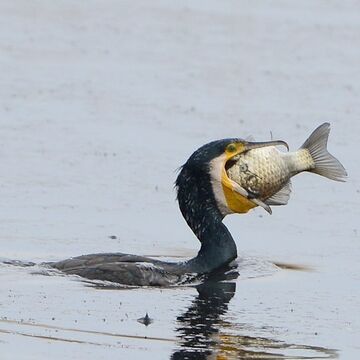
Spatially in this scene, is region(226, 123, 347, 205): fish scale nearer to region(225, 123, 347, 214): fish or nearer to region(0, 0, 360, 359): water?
region(225, 123, 347, 214): fish

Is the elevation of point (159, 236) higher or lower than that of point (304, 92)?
lower

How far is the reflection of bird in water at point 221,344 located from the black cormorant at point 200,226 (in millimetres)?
853

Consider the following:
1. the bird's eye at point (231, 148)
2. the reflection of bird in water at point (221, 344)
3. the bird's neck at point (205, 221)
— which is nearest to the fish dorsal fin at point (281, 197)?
the bird's neck at point (205, 221)

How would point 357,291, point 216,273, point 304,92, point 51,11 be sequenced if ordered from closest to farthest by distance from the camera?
point 357,291, point 216,273, point 304,92, point 51,11

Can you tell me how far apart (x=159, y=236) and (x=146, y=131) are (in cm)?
376

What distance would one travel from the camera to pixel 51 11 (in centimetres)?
2308

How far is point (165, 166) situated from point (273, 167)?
3.67m

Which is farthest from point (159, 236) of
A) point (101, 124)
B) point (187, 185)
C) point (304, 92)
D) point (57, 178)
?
point (304, 92)

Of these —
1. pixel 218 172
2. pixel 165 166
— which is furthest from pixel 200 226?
pixel 165 166

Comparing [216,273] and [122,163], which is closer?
[216,273]

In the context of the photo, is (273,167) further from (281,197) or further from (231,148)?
(281,197)

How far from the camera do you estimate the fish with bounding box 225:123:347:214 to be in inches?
449

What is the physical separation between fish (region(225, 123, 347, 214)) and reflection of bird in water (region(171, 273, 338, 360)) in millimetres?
1319

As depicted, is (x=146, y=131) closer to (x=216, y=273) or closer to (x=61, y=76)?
(x=61, y=76)
